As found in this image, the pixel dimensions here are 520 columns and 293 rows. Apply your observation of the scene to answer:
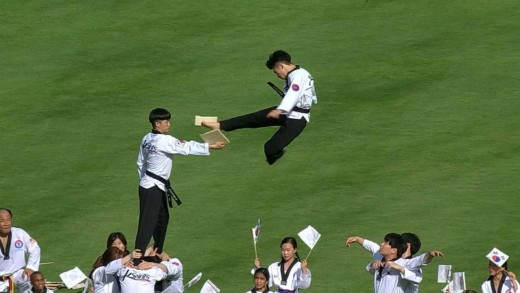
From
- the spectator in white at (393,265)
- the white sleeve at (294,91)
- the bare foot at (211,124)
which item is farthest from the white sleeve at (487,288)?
the bare foot at (211,124)

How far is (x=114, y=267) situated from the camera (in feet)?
67.5

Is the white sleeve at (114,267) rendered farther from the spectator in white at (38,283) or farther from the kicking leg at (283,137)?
the kicking leg at (283,137)

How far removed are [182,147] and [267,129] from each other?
1103 cm

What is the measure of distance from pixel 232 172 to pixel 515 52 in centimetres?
779

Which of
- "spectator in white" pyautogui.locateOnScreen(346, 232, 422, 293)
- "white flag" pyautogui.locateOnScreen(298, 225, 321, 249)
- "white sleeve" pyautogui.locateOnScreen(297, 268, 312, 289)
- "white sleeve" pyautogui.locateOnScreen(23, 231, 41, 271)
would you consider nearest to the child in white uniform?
"white sleeve" pyautogui.locateOnScreen(297, 268, 312, 289)

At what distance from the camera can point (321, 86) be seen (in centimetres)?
3173

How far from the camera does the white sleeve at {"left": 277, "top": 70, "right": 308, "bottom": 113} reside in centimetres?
2020

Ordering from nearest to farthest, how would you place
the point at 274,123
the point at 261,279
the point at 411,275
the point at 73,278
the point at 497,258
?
1. the point at 411,275
2. the point at 274,123
3. the point at 497,258
4. the point at 261,279
5. the point at 73,278

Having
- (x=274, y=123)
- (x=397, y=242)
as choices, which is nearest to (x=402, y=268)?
(x=397, y=242)

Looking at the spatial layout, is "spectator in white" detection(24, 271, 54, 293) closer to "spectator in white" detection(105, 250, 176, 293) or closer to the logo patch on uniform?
the logo patch on uniform

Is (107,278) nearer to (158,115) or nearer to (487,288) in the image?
(158,115)

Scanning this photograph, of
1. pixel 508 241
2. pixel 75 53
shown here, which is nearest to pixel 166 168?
pixel 508 241

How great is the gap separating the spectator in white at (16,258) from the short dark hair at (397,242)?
19.0ft

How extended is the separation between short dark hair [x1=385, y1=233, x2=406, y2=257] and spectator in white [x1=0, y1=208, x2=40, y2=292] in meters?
5.79
